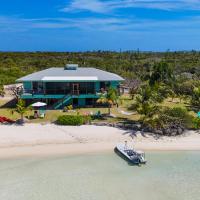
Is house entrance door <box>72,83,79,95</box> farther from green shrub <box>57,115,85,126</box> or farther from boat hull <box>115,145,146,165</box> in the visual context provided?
boat hull <box>115,145,146,165</box>

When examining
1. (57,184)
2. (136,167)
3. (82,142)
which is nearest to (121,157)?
(136,167)

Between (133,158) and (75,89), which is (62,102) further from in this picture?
(133,158)

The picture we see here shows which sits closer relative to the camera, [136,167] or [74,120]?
[136,167]

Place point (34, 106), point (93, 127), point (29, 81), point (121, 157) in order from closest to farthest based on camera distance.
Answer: point (121, 157), point (93, 127), point (34, 106), point (29, 81)

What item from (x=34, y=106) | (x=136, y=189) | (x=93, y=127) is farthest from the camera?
(x=34, y=106)

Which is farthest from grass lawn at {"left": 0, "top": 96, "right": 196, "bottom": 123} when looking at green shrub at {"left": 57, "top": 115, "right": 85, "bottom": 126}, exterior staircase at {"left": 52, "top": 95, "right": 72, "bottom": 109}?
exterior staircase at {"left": 52, "top": 95, "right": 72, "bottom": 109}

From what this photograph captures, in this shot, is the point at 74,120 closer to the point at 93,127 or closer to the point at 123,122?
the point at 93,127

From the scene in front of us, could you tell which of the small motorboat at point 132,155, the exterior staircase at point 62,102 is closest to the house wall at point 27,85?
the exterior staircase at point 62,102
